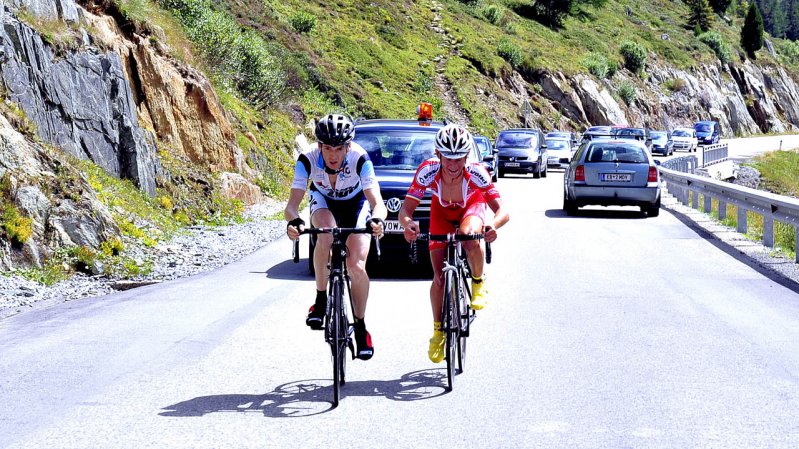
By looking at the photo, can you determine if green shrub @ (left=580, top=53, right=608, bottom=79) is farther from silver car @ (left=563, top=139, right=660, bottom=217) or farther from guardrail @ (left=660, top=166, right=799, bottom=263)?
silver car @ (left=563, top=139, right=660, bottom=217)

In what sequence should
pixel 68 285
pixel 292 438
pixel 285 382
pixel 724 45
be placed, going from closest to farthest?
pixel 292 438
pixel 285 382
pixel 68 285
pixel 724 45

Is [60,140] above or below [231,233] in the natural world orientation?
above

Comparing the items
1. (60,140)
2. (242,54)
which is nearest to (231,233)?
(60,140)

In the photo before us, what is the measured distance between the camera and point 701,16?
408 feet

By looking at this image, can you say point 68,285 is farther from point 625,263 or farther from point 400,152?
point 625,263

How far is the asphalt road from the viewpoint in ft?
18.7

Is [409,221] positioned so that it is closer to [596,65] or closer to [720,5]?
[596,65]

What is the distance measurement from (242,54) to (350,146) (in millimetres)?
24360

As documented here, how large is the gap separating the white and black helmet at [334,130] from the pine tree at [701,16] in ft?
406

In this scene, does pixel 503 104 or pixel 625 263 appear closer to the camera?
pixel 625 263

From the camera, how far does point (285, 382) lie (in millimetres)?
6934

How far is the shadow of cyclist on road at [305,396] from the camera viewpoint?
618cm

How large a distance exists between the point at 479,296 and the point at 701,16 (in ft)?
408

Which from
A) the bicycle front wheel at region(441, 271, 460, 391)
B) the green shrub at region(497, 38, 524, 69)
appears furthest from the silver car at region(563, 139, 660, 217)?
the green shrub at region(497, 38, 524, 69)
